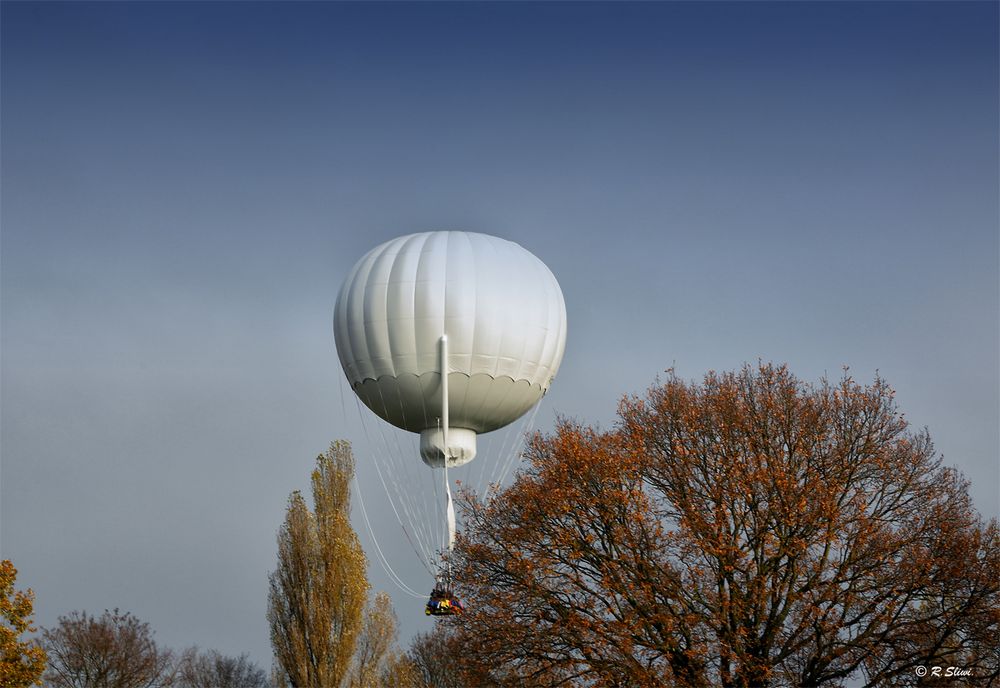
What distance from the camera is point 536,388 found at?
36.3 m

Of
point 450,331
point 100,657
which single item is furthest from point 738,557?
point 100,657

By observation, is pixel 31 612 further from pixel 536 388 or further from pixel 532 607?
pixel 536 388

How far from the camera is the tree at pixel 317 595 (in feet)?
113

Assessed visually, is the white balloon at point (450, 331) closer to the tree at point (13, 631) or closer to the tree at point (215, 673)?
the tree at point (13, 631)

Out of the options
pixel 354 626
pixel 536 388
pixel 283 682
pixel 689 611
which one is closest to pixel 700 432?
pixel 689 611

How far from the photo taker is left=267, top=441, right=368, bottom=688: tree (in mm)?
34500

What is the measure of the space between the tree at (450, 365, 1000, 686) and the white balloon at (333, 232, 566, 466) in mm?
8066

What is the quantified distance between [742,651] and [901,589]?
3724mm

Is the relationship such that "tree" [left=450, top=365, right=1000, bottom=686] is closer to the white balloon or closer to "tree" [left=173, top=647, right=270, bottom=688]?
the white balloon

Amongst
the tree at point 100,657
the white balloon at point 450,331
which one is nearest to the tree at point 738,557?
the white balloon at point 450,331

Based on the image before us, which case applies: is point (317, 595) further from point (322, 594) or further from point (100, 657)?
point (100, 657)

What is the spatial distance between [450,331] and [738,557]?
513 inches

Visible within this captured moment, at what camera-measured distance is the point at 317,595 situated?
3522 centimetres

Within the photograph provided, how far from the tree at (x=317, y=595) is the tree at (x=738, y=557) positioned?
9307 millimetres
